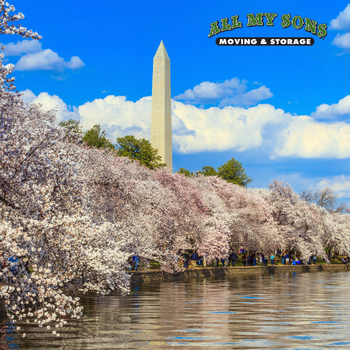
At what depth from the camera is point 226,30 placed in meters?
28.9

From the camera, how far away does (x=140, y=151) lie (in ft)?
255

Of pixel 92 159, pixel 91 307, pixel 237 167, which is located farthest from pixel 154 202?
pixel 237 167

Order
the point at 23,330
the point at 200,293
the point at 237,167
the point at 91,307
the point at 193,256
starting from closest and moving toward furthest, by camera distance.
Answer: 1. the point at 23,330
2. the point at 91,307
3. the point at 200,293
4. the point at 193,256
5. the point at 237,167

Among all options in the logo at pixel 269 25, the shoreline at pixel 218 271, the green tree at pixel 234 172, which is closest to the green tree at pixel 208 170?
the green tree at pixel 234 172

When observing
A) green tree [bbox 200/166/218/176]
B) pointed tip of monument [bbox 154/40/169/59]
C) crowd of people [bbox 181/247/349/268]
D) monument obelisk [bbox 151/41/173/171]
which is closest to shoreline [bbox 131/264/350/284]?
crowd of people [bbox 181/247/349/268]

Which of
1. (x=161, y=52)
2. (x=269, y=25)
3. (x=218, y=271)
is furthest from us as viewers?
(x=161, y=52)

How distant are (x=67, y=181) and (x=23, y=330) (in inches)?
201

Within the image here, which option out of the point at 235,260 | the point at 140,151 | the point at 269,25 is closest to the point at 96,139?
the point at 140,151

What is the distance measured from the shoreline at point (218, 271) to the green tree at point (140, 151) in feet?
77.1

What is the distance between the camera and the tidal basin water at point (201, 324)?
13.1m

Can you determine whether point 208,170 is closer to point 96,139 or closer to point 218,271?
point 96,139

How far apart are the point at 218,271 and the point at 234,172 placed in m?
71.3

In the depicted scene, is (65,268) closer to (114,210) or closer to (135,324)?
(135,324)

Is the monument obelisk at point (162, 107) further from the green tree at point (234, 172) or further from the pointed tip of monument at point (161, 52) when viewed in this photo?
the green tree at point (234, 172)
